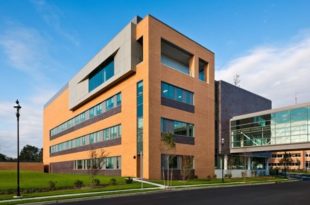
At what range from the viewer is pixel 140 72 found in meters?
42.6

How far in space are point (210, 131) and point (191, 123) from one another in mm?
5408

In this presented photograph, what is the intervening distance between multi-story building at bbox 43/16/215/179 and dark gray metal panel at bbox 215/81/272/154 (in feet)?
35.7

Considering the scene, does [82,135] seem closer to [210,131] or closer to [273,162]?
[210,131]

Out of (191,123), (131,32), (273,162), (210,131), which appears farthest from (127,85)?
(273,162)

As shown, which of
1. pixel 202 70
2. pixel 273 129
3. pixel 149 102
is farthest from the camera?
pixel 273 129

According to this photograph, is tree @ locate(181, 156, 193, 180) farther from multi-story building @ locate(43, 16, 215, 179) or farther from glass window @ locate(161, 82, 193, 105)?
glass window @ locate(161, 82, 193, 105)

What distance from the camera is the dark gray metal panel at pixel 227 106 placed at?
63781 mm

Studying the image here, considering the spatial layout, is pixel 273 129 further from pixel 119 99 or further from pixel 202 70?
pixel 119 99

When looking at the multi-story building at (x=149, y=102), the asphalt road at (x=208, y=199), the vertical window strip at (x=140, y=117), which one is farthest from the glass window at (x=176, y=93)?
the asphalt road at (x=208, y=199)

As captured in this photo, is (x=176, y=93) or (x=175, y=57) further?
(x=175, y=57)

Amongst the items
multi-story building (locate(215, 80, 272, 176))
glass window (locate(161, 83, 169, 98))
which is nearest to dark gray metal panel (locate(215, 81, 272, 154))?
multi-story building (locate(215, 80, 272, 176))

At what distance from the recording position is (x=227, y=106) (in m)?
65.4

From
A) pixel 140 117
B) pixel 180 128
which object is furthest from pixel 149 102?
pixel 180 128

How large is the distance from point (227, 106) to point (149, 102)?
2841cm
